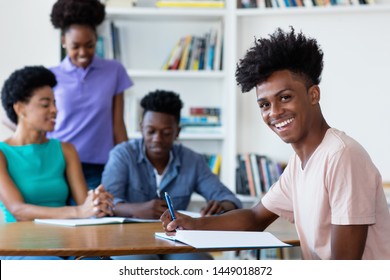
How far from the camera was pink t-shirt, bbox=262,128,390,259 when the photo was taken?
1455mm

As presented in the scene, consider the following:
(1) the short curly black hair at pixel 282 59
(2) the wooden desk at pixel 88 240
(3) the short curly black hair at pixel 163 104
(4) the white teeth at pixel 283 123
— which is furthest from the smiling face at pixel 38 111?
(4) the white teeth at pixel 283 123

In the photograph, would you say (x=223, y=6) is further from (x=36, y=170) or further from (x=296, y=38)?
(x=296, y=38)

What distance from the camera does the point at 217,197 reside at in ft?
8.70

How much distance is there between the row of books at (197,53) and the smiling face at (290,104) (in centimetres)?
241

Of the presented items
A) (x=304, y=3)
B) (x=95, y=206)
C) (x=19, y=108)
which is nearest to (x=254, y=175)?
(x=304, y=3)

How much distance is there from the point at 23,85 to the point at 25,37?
116 centimetres

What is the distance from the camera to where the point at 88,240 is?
1638mm

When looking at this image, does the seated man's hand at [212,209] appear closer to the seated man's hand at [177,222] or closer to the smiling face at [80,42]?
the seated man's hand at [177,222]

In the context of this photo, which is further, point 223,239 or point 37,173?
point 37,173

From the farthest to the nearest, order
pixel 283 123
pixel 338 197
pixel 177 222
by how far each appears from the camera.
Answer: pixel 177 222
pixel 283 123
pixel 338 197

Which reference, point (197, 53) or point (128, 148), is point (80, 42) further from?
point (197, 53)

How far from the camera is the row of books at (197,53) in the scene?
3.99 meters

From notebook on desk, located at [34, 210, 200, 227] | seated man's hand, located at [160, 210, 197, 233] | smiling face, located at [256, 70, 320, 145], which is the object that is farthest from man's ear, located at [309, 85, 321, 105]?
notebook on desk, located at [34, 210, 200, 227]
